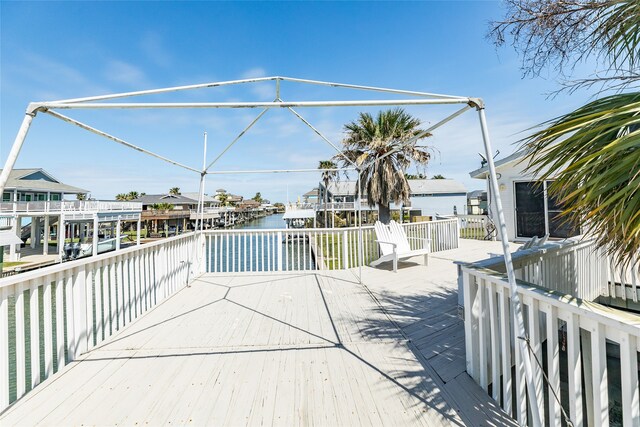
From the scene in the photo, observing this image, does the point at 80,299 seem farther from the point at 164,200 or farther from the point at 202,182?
the point at 164,200

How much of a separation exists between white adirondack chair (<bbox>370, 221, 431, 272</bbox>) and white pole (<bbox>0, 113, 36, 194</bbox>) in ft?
16.5

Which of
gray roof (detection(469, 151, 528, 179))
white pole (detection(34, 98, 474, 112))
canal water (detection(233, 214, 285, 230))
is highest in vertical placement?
gray roof (detection(469, 151, 528, 179))

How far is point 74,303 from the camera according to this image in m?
2.46

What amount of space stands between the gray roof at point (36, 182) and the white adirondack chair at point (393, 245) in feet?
74.9

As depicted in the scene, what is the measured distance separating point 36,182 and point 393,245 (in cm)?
2714

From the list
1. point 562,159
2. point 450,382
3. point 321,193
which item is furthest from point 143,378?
point 321,193

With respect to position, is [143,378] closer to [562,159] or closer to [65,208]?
[562,159]

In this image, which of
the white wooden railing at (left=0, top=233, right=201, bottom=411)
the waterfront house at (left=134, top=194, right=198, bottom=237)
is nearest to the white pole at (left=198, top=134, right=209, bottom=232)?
the white wooden railing at (left=0, top=233, right=201, bottom=411)

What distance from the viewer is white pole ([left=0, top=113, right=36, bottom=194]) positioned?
161 centimetres

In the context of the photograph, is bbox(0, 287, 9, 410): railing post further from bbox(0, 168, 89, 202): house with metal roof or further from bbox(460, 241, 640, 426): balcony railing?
bbox(0, 168, 89, 202): house with metal roof

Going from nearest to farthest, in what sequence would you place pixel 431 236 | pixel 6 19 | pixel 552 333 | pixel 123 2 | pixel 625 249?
pixel 552 333, pixel 625 249, pixel 6 19, pixel 123 2, pixel 431 236

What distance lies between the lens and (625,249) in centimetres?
162

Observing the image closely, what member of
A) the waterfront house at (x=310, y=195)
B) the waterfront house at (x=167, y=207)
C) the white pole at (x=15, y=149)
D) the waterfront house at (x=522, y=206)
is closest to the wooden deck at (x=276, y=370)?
the white pole at (x=15, y=149)

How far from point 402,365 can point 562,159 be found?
192 cm
